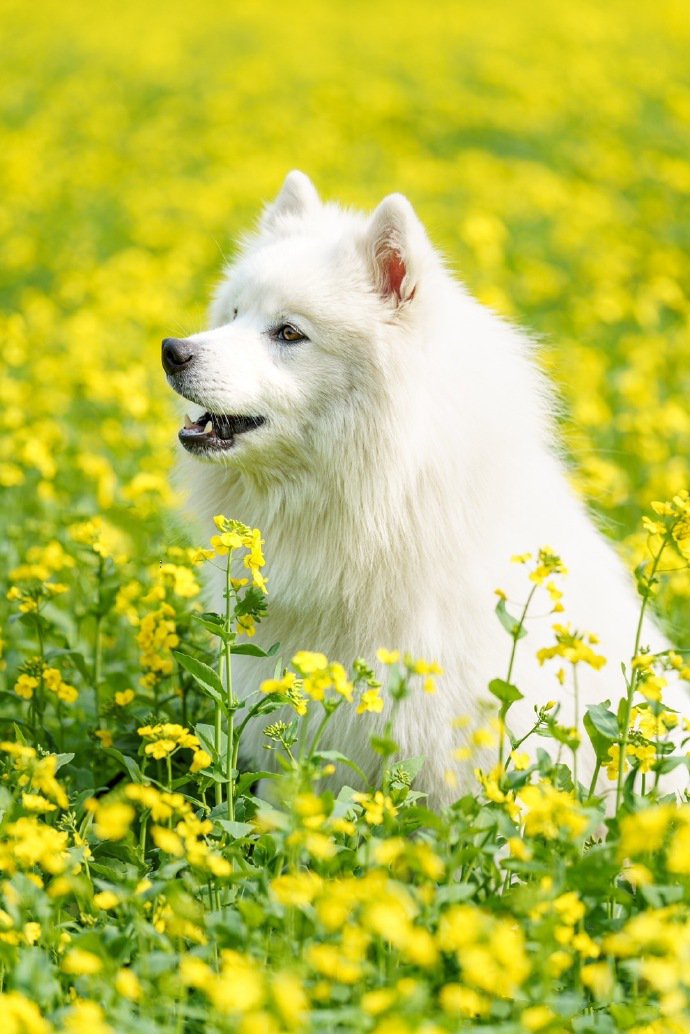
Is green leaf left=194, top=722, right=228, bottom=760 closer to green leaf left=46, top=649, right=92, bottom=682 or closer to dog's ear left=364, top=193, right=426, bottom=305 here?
green leaf left=46, top=649, right=92, bottom=682

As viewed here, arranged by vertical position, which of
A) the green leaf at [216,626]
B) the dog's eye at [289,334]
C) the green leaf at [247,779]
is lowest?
the green leaf at [247,779]

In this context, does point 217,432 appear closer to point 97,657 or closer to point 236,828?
point 97,657

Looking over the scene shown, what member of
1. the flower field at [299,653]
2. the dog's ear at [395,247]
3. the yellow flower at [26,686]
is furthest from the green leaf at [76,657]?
the dog's ear at [395,247]

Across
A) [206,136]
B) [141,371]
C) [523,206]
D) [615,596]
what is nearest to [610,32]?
[206,136]

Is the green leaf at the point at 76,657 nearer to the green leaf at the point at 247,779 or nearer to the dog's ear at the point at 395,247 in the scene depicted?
the green leaf at the point at 247,779

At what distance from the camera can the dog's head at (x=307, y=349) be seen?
351 centimetres

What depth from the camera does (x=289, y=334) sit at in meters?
3.63

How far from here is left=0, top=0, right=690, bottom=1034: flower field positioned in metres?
2.25

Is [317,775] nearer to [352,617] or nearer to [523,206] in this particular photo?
[352,617]

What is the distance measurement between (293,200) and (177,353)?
916 millimetres

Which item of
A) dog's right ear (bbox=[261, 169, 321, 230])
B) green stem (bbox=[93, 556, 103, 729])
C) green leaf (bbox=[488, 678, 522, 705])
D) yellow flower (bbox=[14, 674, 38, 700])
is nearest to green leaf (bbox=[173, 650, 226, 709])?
green leaf (bbox=[488, 678, 522, 705])

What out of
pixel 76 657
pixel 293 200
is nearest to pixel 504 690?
pixel 76 657

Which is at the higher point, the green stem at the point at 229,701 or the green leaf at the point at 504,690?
the green leaf at the point at 504,690

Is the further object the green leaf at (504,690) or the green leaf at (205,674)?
the green leaf at (205,674)
